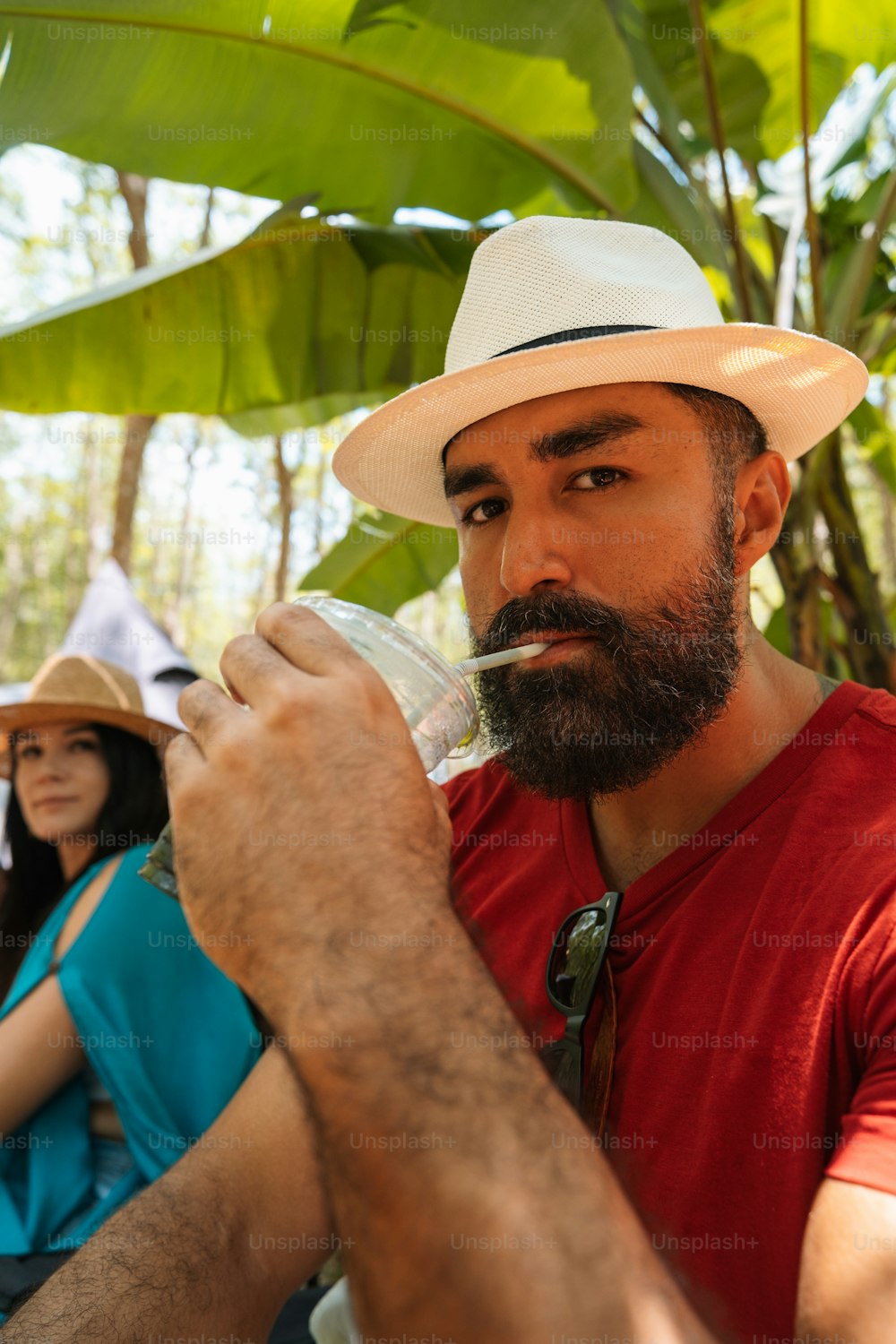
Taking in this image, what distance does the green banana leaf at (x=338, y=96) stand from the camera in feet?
8.43

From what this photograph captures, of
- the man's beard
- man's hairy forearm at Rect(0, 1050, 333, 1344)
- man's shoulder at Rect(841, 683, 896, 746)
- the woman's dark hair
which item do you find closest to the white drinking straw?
the man's beard

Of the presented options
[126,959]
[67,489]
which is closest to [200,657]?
[67,489]

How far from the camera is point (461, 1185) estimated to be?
34.4 inches

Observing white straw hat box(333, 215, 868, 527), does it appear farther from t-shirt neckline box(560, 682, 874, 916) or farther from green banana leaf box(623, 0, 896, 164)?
green banana leaf box(623, 0, 896, 164)

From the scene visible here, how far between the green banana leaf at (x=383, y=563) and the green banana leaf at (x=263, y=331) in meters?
0.48

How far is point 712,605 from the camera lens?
1.77 m

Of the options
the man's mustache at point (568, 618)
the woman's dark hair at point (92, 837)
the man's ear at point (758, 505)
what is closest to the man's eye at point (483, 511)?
the man's mustache at point (568, 618)

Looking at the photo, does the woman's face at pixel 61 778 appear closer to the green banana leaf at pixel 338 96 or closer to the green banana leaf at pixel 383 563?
the green banana leaf at pixel 383 563

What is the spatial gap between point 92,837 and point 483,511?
235cm

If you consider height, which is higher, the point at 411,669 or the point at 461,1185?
the point at 411,669

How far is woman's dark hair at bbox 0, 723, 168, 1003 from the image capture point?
3678 millimetres

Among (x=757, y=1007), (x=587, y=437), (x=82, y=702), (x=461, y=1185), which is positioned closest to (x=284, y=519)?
(x=82, y=702)

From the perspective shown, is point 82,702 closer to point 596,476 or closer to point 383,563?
point 383,563

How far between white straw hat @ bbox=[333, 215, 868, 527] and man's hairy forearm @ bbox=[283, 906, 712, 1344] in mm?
1052
